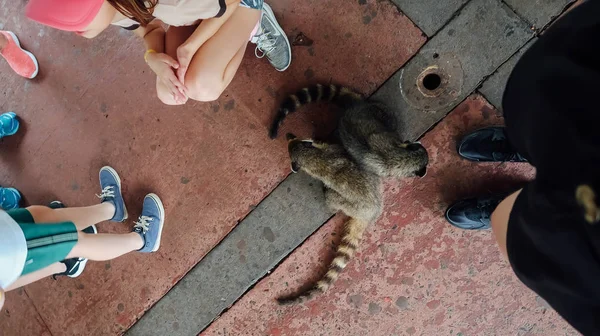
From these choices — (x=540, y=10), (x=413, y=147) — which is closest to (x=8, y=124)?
(x=413, y=147)

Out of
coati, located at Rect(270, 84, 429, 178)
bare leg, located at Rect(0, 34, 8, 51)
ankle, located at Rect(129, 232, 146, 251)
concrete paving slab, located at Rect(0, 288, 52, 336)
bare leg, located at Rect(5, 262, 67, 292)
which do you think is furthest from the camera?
concrete paving slab, located at Rect(0, 288, 52, 336)

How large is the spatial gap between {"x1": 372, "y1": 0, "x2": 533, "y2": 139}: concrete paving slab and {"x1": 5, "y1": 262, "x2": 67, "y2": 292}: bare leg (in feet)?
8.42

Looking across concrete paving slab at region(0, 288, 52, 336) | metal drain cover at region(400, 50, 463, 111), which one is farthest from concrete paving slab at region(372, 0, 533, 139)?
concrete paving slab at region(0, 288, 52, 336)

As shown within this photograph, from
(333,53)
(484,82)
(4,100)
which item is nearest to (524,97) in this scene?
(484,82)

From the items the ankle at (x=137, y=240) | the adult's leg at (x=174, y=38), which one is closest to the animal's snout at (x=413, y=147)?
the adult's leg at (x=174, y=38)

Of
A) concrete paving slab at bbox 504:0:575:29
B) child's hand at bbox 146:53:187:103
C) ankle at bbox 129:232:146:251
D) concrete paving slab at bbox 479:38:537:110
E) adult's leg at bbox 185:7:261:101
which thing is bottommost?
ankle at bbox 129:232:146:251

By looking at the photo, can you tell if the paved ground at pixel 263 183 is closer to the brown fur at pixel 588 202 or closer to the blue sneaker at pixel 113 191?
the blue sneaker at pixel 113 191

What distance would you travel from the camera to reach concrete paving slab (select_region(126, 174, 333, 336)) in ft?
10.4

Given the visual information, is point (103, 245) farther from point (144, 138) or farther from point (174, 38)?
point (174, 38)

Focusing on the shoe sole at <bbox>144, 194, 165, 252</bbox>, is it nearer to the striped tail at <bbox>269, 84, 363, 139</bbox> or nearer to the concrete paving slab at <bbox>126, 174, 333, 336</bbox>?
the concrete paving slab at <bbox>126, 174, 333, 336</bbox>

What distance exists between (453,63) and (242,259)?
2.18 metres

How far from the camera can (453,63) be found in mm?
2994

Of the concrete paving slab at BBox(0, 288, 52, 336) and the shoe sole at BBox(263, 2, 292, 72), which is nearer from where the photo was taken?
the shoe sole at BBox(263, 2, 292, 72)

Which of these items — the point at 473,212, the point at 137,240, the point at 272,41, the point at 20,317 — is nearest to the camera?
the point at 473,212
